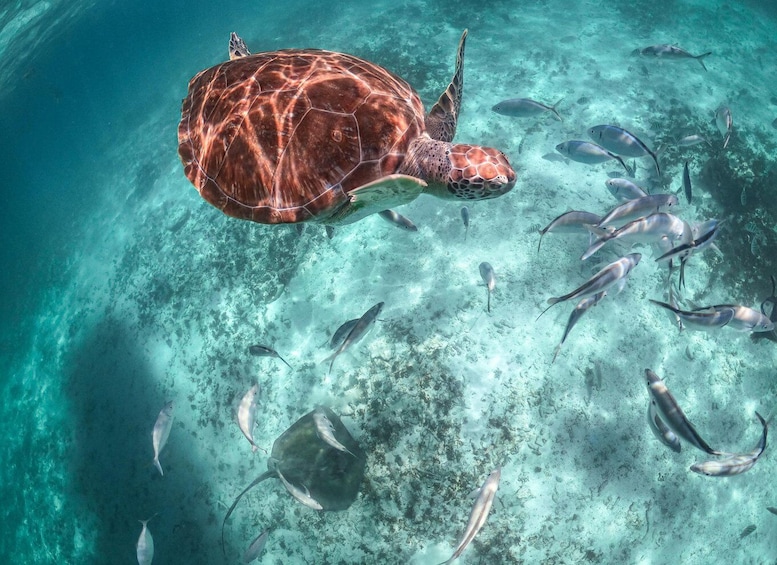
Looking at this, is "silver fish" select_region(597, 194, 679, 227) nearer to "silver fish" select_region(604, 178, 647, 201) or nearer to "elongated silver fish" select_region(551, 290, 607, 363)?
"silver fish" select_region(604, 178, 647, 201)

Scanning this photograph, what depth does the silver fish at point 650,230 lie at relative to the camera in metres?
3.19

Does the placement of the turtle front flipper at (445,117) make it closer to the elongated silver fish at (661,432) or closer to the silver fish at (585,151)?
the silver fish at (585,151)

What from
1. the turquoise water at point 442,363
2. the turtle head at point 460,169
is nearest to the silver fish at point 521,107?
the turquoise water at point 442,363

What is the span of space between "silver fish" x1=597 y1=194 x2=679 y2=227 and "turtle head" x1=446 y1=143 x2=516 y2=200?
1303 mm

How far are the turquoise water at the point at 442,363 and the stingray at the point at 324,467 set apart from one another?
0.15 m

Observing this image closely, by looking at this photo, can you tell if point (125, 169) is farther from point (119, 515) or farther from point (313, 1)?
point (313, 1)

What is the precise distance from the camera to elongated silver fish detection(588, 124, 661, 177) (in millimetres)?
4078

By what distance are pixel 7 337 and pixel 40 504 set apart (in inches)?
327

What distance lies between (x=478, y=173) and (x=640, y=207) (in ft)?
6.32

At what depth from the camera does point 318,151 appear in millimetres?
2828

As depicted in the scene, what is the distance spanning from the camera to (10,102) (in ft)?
→ 75.9

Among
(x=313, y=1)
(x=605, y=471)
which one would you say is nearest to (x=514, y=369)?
(x=605, y=471)

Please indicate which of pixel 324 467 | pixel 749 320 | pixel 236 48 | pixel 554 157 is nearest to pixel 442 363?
pixel 324 467

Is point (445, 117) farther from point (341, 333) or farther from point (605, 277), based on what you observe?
point (341, 333)
